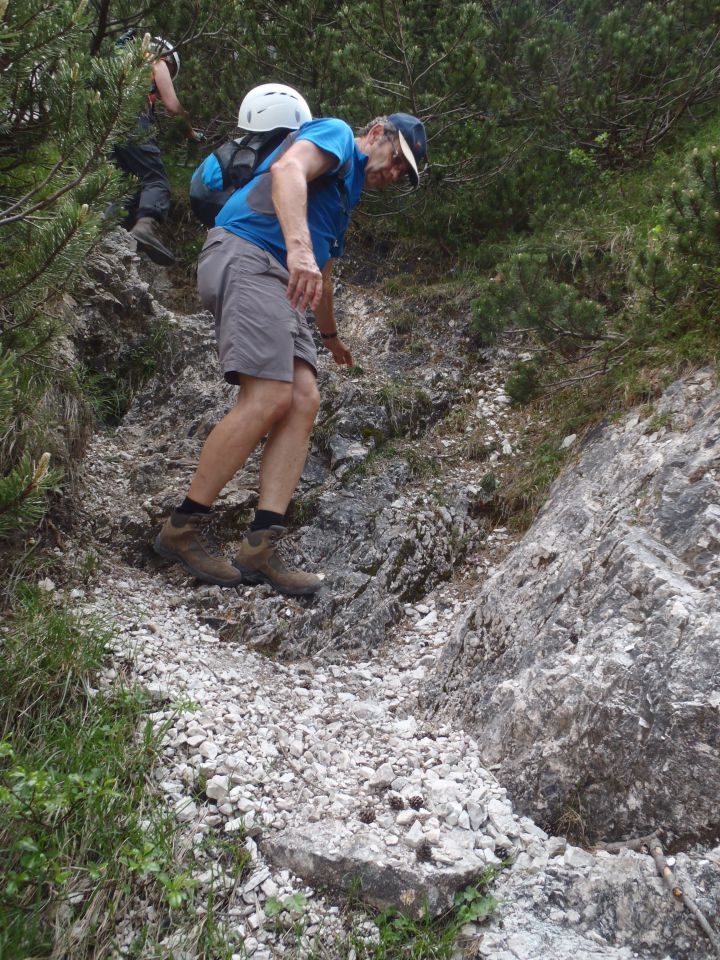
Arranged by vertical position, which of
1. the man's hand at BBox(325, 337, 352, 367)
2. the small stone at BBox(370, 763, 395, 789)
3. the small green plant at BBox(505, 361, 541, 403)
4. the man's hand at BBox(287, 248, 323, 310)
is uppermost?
the man's hand at BBox(287, 248, 323, 310)

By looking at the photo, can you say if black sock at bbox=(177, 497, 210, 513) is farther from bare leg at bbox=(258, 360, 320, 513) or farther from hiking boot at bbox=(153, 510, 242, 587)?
bare leg at bbox=(258, 360, 320, 513)

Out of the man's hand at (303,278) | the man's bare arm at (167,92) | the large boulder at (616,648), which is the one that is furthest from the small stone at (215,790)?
the man's bare arm at (167,92)

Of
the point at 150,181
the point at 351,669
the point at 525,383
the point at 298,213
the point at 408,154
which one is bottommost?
the point at 351,669

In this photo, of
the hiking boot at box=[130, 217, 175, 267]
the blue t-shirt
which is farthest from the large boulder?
the hiking boot at box=[130, 217, 175, 267]

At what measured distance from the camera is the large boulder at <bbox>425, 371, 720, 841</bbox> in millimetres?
2357

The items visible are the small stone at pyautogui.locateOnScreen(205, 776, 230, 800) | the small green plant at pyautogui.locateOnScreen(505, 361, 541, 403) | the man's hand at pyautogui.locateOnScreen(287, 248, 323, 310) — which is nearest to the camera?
the small stone at pyautogui.locateOnScreen(205, 776, 230, 800)

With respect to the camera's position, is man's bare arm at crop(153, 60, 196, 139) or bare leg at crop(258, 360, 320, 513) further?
man's bare arm at crop(153, 60, 196, 139)

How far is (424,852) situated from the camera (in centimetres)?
238

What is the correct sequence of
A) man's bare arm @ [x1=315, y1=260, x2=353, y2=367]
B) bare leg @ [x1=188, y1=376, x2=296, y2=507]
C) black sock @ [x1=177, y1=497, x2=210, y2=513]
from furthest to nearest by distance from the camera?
man's bare arm @ [x1=315, y1=260, x2=353, y2=367] < black sock @ [x1=177, y1=497, x2=210, y2=513] < bare leg @ [x1=188, y1=376, x2=296, y2=507]

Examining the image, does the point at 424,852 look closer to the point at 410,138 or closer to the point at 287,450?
the point at 287,450

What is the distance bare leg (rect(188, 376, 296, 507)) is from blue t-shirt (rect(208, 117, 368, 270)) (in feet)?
2.31

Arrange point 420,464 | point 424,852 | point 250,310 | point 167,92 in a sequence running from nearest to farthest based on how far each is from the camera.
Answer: point 424,852, point 250,310, point 420,464, point 167,92

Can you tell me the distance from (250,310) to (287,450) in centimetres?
76

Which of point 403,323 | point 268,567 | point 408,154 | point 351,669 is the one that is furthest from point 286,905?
point 403,323
